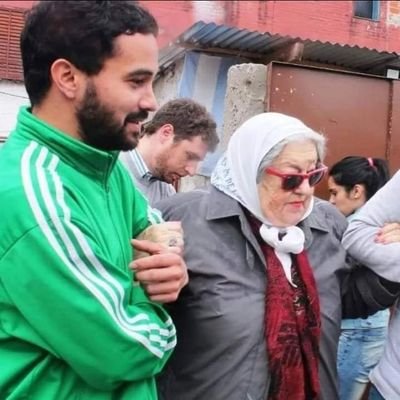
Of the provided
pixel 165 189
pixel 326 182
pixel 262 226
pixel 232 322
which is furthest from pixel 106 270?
pixel 326 182

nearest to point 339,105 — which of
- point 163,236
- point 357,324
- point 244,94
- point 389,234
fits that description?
point 244,94

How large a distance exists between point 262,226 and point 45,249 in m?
0.87

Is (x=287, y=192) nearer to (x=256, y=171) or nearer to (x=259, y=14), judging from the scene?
(x=256, y=171)

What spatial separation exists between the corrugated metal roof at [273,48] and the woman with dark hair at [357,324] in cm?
117

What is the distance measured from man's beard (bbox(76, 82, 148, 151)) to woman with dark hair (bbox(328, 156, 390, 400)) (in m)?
2.15

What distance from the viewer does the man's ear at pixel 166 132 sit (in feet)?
11.8

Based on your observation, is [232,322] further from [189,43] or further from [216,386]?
[189,43]

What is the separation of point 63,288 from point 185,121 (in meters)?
2.49

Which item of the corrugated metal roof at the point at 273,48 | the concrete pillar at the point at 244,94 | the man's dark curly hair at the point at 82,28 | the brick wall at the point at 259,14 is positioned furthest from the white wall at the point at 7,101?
the man's dark curly hair at the point at 82,28

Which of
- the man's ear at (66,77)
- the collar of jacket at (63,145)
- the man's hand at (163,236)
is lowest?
the man's hand at (163,236)

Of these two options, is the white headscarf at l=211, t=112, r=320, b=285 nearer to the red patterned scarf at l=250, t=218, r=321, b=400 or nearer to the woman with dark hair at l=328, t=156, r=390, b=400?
the red patterned scarf at l=250, t=218, r=321, b=400

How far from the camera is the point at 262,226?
196cm

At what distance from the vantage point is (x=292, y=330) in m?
1.88

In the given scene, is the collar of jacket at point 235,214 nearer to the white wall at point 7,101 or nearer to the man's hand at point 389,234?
the man's hand at point 389,234
